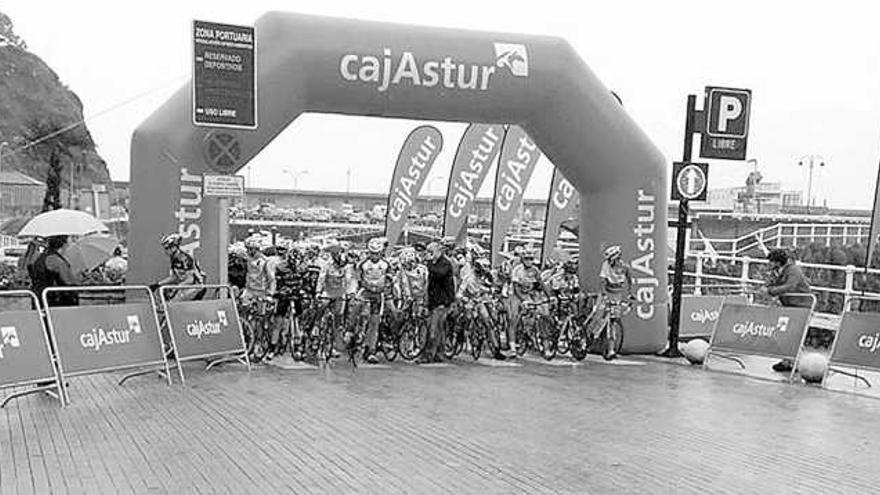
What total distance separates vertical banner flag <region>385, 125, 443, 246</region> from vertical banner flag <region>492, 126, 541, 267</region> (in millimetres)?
2261

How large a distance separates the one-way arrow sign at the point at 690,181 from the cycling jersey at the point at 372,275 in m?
4.42

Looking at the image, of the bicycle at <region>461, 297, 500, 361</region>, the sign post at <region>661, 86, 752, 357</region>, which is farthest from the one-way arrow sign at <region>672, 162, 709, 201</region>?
the bicycle at <region>461, 297, 500, 361</region>

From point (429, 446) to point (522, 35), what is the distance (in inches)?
294

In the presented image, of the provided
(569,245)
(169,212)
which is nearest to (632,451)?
(169,212)

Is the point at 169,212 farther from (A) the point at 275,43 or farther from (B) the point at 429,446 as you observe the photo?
(B) the point at 429,446

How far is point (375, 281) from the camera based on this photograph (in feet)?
41.1

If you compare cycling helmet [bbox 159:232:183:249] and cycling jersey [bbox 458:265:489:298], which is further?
cycling jersey [bbox 458:265:489:298]

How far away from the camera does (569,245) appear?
84.0 feet

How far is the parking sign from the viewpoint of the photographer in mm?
13797

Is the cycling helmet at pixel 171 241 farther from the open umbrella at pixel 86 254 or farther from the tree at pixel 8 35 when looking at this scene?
the tree at pixel 8 35

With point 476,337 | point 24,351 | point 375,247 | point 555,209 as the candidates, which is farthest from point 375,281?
point 555,209

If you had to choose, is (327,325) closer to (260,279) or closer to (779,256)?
(260,279)

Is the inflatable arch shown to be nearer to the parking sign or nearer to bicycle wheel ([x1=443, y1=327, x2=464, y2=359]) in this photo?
the parking sign

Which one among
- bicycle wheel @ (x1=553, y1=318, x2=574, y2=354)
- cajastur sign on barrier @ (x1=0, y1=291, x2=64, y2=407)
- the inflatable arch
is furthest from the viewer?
bicycle wheel @ (x1=553, y1=318, x2=574, y2=354)
